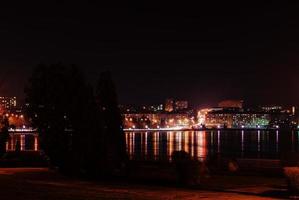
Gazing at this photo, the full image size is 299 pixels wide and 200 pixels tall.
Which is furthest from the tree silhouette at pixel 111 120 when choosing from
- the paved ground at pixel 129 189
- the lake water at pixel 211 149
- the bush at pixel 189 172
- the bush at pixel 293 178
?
the bush at pixel 293 178

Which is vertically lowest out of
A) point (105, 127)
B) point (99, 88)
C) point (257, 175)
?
point (257, 175)

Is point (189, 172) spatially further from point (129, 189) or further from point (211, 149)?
point (211, 149)

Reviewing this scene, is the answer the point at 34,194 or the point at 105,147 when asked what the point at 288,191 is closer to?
the point at 34,194

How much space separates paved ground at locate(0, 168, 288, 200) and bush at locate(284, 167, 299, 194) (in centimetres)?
32

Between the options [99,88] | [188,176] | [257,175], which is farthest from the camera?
[99,88]

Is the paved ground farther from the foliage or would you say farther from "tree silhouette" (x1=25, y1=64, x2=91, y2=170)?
"tree silhouette" (x1=25, y1=64, x2=91, y2=170)

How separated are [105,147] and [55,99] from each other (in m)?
3.40

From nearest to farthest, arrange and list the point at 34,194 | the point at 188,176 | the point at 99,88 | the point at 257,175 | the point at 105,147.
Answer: the point at 34,194 → the point at 188,176 → the point at 257,175 → the point at 105,147 → the point at 99,88

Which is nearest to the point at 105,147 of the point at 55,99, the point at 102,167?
the point at 102,167

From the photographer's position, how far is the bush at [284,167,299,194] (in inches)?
645

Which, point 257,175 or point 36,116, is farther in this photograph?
point 36,116

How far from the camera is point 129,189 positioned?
18.9 metres

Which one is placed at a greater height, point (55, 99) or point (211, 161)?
point (55, 99)

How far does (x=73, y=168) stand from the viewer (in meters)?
25.4
